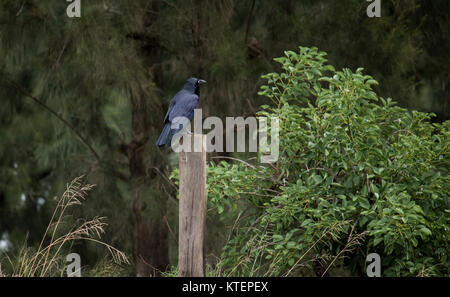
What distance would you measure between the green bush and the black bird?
1.48ft

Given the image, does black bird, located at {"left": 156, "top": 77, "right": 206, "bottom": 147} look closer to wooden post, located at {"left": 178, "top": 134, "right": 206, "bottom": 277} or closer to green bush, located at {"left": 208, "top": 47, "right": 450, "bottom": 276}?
green bush, located at {"left": 208, "top": 47, "right": 450, "bottom": 276}

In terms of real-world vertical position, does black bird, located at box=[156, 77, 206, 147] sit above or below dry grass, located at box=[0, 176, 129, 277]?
above

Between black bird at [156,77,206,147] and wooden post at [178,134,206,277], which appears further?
black bird at [156,77,206,147]

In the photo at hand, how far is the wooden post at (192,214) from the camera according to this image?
313 cm

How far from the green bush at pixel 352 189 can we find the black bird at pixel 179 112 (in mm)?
451

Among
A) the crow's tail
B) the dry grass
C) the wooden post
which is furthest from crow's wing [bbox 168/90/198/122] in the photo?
the wooden post

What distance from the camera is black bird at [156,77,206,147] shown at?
382 centimetres

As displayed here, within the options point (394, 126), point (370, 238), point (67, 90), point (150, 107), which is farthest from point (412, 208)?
point (67, 90)

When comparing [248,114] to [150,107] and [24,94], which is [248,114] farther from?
[24,94]

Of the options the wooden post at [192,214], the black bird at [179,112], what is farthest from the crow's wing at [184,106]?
the wooden post at [192,214]

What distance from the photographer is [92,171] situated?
6.93 meters

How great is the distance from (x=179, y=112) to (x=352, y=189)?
1221mm

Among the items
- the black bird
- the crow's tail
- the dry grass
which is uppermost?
the black bird

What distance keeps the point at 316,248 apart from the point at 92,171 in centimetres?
358
